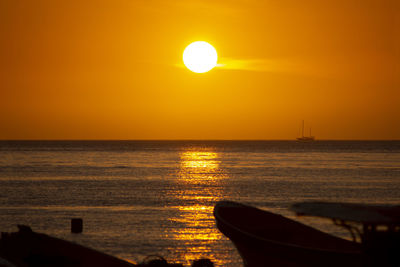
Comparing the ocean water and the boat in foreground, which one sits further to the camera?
the ocean water

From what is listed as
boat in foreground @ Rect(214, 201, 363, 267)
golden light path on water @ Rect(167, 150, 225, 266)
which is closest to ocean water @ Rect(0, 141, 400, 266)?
golden light path on water @ Rect(167, 150, 225, 266)

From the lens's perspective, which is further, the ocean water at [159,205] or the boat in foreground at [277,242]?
the ocean water at [159,205]

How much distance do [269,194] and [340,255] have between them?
132 ft

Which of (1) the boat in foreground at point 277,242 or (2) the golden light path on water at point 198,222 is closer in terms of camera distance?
(1) the boat in foreground at point 277,242

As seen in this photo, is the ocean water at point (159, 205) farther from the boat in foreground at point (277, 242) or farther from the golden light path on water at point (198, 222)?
the boat in foreground at point (277, 242)

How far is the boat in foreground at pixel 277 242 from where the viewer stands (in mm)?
16406

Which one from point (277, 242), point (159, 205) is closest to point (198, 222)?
point (159, 205)

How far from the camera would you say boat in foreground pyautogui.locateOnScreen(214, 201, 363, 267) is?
646 inches

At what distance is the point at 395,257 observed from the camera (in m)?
12.8

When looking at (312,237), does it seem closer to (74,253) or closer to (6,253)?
(74,253)

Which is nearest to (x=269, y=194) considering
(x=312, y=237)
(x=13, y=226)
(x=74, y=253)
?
(x=13, y=226)

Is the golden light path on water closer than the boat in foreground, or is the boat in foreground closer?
the boat in foreground

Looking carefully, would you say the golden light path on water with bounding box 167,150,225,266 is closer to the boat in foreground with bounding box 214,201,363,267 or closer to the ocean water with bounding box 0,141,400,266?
the ocean water with bounding box 0,141,400,266

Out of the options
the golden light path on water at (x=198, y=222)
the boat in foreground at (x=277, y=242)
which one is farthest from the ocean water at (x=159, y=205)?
the boat in foreground at (x=277, y=242)
